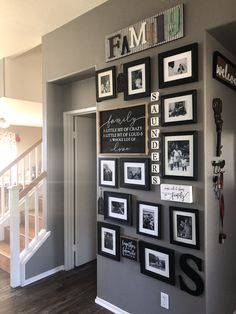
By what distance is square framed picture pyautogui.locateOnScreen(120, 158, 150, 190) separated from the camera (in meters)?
2.10

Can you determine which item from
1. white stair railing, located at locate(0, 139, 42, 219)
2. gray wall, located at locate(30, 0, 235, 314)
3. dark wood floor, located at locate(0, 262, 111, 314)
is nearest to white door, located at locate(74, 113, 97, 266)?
Answer: gray wall, located at locate(30, 0, 235, 314)

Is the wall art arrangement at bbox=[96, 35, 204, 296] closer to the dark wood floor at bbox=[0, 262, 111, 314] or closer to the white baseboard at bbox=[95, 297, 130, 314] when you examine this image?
the white baseboard at bbox=[95, 297, 130, 314]

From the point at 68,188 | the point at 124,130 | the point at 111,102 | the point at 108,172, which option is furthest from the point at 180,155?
the point at 68,188

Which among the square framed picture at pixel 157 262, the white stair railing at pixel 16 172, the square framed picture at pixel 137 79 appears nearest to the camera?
the square framed picture at pixel 157 262

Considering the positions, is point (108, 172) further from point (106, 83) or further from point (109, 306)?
point (109, 306)

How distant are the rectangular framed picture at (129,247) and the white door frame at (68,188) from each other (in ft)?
3.87

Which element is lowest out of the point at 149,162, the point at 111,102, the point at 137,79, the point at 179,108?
the point at 149,162

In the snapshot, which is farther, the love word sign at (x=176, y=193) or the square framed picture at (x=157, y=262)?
the square framed picture at (x=157, y=262)

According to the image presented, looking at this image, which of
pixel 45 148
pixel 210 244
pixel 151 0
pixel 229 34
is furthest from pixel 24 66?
pixel 210 244

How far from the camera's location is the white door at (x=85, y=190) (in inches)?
131

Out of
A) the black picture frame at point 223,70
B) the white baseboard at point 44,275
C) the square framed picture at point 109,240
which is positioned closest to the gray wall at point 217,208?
the black picture frame at point 223,70

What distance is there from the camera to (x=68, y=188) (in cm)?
324

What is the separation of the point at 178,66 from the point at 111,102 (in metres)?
0.72

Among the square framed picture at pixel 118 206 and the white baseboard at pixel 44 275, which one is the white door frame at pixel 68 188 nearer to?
the white baseboard at pixel 44 275
